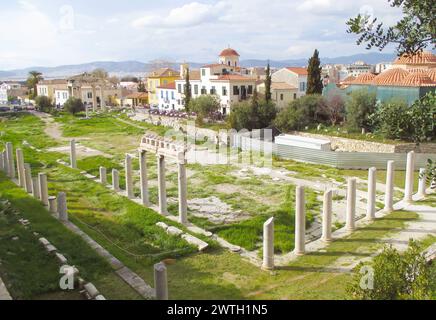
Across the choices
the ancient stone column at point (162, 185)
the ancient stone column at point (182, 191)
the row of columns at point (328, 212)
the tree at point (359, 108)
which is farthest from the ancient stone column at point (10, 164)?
the tree at point (359, 108)

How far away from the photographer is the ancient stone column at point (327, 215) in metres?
16.8

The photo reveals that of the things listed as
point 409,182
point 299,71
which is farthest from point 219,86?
point 409,182

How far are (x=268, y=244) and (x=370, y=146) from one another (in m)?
21.6

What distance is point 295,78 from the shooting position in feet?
183

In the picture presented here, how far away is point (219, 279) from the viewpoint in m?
13.9

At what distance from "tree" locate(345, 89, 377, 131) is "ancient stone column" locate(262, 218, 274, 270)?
2432 cm

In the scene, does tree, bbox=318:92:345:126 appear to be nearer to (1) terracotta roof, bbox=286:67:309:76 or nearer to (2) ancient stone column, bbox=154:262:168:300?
(1) terracotta roof, bbox=286:67:309:76

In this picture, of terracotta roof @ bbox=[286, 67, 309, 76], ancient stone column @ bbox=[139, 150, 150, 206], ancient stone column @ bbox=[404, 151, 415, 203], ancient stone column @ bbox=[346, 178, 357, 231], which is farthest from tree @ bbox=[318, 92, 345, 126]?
ancient stone column @ bbox=[139, 150, 150, 206]

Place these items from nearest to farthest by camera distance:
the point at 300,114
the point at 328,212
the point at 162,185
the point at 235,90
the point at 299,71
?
the point at 328,212
the point at 162,185
the point at 300,114
the point at 235,90
the point at 299,71

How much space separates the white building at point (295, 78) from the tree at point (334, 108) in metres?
14.2

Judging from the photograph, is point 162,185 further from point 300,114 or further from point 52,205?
point 300,114

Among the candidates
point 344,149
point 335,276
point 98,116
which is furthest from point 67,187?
point 98,116

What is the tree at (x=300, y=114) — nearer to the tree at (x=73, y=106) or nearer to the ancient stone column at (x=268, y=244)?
the ancient stone column at (x=268, y=244)

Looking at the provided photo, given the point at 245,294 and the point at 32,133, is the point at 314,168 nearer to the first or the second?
the point at 245,294
